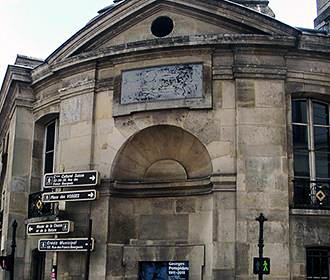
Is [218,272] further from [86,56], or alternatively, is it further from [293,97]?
[86,56]

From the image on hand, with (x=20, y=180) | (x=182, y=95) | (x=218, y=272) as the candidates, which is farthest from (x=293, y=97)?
(x=20, y=180)

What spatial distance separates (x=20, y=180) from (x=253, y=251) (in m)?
8.97

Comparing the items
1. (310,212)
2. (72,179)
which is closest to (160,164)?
(72,179)

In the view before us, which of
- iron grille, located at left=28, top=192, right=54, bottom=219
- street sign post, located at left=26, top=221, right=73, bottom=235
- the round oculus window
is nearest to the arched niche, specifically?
street sign post, located at left=26, top=221, right=73, bottom=235

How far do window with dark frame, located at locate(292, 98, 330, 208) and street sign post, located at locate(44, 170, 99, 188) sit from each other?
572cm

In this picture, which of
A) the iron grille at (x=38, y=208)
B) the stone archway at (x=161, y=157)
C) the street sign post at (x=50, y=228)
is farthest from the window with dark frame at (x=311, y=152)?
the iron grille at (x=38, y=208)

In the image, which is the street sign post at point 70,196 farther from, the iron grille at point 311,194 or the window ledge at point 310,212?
the iron grille at point 311,194

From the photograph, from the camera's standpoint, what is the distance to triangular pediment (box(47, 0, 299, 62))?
707 inches

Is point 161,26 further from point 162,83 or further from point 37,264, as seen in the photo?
point 37,264

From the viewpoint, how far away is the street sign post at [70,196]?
18062mm

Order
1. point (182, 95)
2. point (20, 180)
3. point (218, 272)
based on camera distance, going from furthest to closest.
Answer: point (20, 180) < point (182, 95) < point (218, 272)

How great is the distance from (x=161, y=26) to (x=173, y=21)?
0.50 meters

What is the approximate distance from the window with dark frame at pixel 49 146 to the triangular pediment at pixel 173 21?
2.62m

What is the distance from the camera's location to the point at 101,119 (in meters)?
18.9
